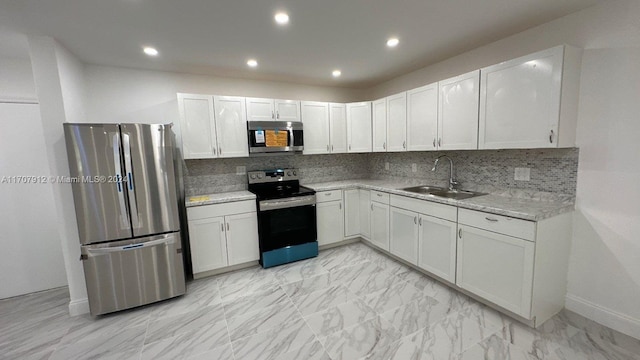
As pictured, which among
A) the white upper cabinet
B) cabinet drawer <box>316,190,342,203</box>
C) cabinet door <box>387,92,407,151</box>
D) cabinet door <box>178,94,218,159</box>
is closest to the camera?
the white upper cabinet

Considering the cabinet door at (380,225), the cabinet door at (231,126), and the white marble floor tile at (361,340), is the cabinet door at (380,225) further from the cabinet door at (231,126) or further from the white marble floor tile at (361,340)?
the cabinet door at (231,126)

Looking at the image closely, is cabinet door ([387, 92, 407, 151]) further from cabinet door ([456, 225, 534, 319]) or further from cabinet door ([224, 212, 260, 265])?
cabinet door ([224, 212, 260, 265])

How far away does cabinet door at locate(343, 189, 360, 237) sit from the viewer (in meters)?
3.83

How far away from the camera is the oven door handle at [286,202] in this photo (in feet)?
10.4

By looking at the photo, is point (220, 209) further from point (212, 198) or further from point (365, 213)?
point (365, 213)

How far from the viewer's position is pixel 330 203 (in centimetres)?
371

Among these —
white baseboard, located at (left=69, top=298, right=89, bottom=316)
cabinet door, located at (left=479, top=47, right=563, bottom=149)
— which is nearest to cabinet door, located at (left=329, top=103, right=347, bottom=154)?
cabinet door, located at (left=479, top=47, right=563, bottom=149)

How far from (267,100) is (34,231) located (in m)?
3.01

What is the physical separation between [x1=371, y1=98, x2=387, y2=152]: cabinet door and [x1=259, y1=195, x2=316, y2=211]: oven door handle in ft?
4.04

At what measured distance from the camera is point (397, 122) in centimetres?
343

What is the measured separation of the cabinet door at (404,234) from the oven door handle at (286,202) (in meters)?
1.06

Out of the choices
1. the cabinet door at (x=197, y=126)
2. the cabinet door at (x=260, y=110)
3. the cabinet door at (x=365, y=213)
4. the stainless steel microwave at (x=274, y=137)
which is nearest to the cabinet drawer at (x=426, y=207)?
the cabinet door at (x=365, y=213)

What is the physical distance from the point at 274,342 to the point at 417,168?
2800 mm

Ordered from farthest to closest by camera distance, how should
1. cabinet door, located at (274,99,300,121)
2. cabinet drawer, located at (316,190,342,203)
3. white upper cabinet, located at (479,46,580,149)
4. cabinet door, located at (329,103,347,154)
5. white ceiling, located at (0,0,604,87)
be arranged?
cabinet door, located at (329,103,347,154) → cabinet drawer, located at (316,190,342,203) → cabinet door, located at (274,99,300,121) → white upper cabinet, located at (479,46,580,149) → white ceiling, located at (0,0,604,87)
